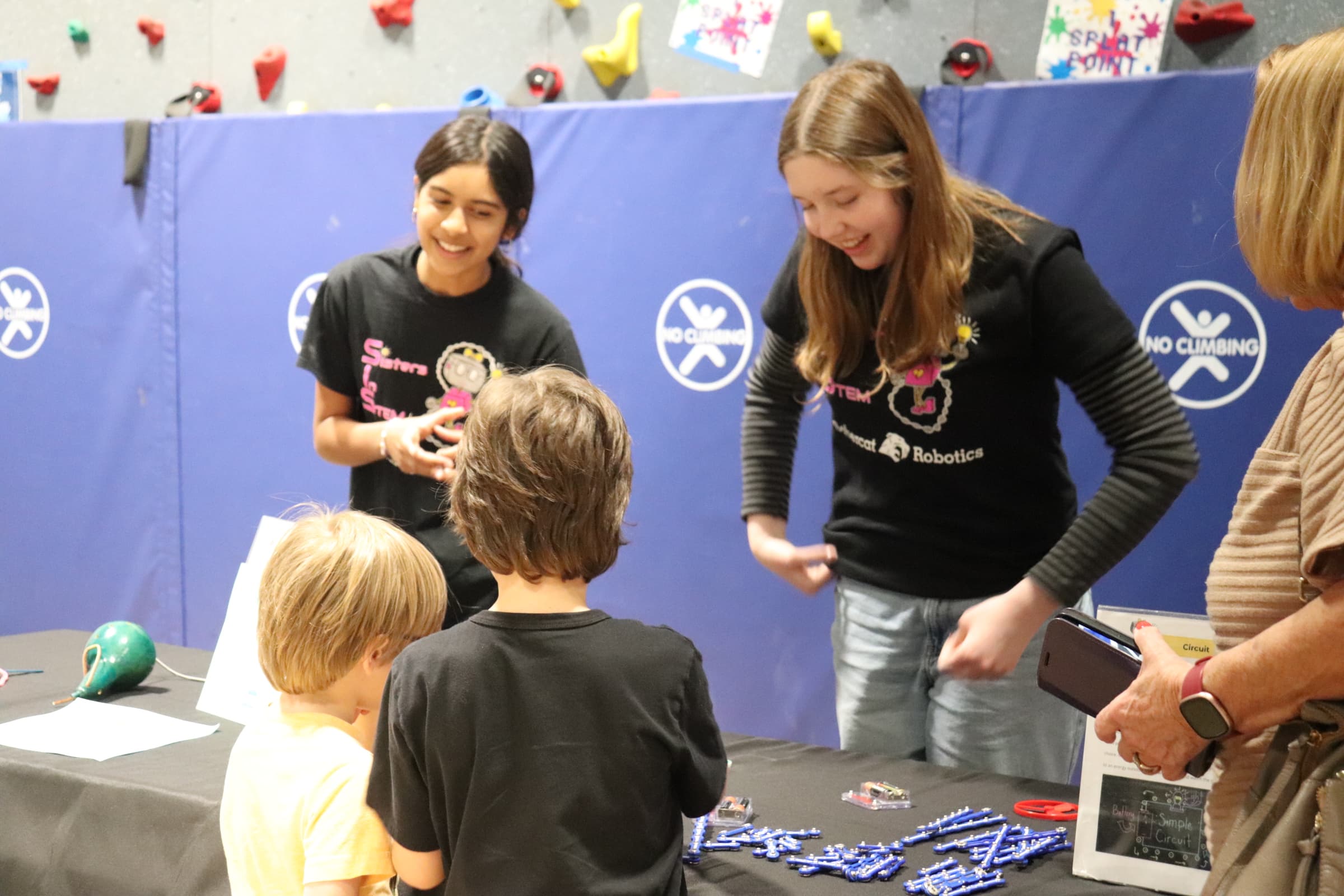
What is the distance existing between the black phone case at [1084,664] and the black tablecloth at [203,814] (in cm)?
23

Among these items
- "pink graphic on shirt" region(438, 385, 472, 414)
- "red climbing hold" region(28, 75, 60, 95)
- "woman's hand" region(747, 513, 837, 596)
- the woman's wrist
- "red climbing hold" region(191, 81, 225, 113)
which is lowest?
"woman's hand" region(747, 513, 837, 596)

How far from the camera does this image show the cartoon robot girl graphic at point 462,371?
6.46 feet

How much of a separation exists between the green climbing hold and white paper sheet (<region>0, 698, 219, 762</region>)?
0.20 ft

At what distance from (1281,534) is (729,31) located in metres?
2.83

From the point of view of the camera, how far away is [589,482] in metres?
1.17

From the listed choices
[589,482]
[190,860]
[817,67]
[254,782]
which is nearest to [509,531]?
[589,482]

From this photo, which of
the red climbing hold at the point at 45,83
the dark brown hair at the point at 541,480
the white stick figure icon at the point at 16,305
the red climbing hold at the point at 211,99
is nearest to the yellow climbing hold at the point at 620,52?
the red climbing hold at the point at 211,99

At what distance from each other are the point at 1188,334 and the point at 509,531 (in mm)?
1981

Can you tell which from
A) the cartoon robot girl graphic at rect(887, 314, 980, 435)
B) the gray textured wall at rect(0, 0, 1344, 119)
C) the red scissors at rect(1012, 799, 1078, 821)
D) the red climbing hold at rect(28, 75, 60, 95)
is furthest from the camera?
the red climbing hold at rect(28, 75, 60, 95)

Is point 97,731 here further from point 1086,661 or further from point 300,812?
point 1086,661

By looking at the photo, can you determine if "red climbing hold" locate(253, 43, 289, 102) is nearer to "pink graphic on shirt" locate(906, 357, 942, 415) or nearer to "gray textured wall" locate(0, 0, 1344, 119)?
"gray textured wall" locate(0, 0, 1344, 119)

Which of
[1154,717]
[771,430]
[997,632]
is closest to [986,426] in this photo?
[997,632]

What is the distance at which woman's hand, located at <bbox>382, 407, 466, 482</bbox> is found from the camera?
1.76 m

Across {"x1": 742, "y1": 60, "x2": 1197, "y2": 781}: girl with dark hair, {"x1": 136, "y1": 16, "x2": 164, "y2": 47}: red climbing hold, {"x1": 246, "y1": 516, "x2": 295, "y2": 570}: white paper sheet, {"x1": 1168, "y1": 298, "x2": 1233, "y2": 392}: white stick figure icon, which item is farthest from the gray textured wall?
{"x1": 246, "y1": 516, "x2": 295, "y2": 570}: white paper sheet
